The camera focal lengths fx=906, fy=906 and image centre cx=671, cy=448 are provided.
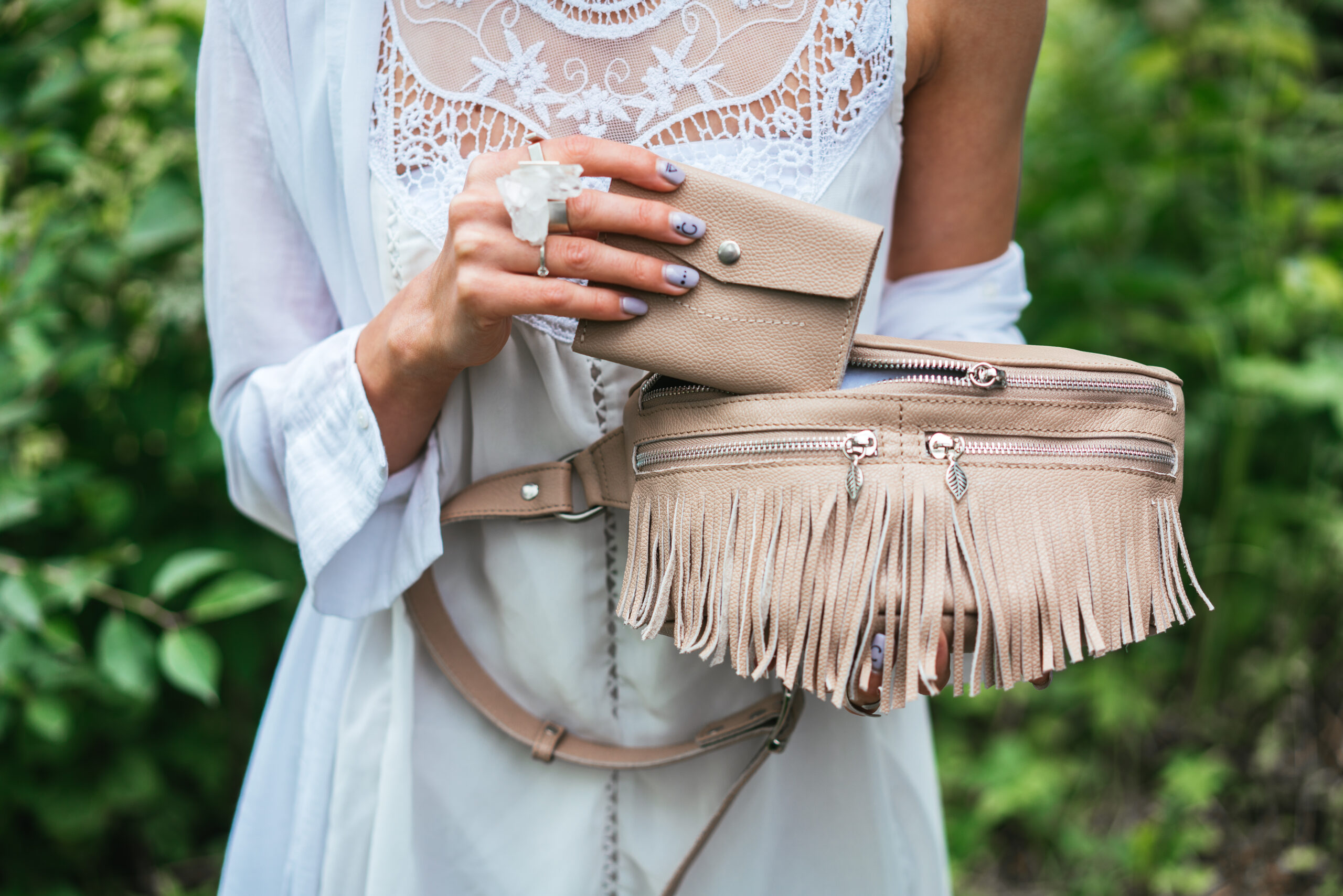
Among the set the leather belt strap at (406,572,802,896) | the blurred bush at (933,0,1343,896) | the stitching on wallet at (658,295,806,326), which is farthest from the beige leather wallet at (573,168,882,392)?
the blurred bush at (933,0,1343,896)

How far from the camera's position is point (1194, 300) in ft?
7.14

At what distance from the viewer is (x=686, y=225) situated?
2.02 feet

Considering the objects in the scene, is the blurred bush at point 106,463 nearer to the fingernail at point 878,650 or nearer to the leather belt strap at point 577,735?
the leather belt strap at point 577,735

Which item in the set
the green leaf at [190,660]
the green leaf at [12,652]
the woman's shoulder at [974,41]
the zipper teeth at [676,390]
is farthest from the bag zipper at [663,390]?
the green leaf at [12,652]

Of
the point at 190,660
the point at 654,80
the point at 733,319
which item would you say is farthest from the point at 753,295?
the point at 190,660

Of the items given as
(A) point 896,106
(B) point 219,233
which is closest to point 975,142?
(A) point 896,106

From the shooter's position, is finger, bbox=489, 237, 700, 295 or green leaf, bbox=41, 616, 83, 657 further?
green leaf, bbox=41, 616, 83, 657

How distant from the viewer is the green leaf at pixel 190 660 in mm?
1165

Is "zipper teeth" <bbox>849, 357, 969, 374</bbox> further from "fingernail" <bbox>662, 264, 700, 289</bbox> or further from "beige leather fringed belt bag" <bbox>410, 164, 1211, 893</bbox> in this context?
"fingernail" <bbox>662, 264, 700, 289</bbox>

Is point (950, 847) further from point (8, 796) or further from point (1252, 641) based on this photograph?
point (8, 796)

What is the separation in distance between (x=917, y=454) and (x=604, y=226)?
0.87ft

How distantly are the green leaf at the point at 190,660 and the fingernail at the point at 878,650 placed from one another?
893mm

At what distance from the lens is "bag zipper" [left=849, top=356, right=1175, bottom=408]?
63 cm

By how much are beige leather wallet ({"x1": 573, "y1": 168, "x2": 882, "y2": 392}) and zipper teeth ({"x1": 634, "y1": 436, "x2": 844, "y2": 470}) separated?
37 millimetres
